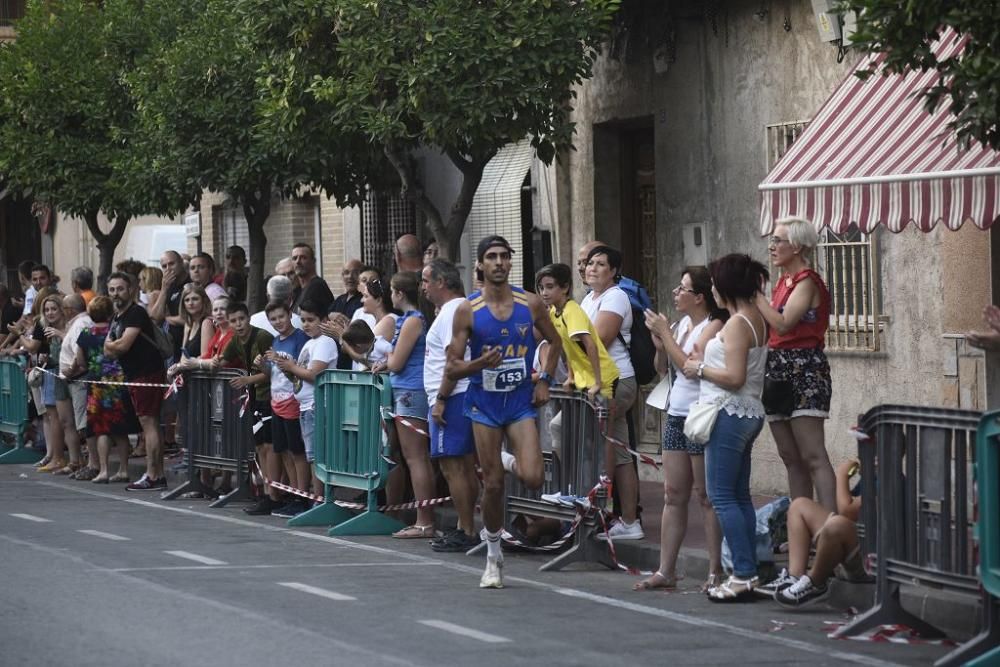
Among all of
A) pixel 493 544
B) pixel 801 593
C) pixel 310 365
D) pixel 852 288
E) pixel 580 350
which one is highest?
pixel 852 288

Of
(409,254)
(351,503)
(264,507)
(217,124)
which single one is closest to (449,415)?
(351,503)

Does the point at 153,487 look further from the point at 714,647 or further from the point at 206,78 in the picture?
the point at 714,647

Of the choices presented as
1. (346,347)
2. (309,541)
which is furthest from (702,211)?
(309,541)

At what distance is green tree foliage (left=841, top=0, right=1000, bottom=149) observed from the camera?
8.81 meters

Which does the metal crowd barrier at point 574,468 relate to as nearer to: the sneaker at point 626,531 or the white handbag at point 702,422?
the sneaker at point 626,531

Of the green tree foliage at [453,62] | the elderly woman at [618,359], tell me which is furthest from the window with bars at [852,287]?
the elderly woman at [618,359]

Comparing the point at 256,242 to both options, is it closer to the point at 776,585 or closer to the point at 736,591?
the point at 736,591

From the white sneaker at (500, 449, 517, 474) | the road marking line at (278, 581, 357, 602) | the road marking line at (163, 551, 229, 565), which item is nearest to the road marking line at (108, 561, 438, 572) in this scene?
the road marking line at (163, 551, 229, 565)

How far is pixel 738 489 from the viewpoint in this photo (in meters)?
9.95

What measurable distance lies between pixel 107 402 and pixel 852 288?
686cm

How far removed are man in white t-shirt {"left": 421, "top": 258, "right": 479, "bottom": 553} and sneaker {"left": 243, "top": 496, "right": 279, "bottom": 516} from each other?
8.57 feet

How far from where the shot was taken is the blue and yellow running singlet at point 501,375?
1109 cm

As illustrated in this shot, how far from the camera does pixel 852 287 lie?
14.5 meters

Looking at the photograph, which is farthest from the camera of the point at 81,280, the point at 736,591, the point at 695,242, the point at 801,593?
the point at 81,280
